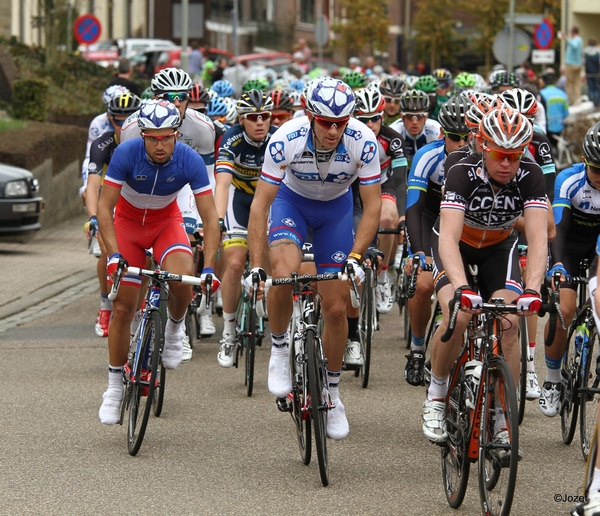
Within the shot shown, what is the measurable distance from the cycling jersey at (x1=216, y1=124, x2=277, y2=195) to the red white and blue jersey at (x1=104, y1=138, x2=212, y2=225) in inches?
87.5

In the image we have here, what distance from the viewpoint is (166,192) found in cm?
827

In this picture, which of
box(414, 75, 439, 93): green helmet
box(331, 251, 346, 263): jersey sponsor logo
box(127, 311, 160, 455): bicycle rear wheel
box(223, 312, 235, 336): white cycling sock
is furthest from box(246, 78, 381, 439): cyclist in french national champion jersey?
box(414, 75, 439, 93): green helmet

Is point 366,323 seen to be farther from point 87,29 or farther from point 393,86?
point 87,29

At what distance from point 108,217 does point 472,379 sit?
2.73 meters

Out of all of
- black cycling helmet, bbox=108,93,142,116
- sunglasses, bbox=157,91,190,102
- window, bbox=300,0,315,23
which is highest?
window, bbox=300,0,315,23

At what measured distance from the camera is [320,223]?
25.7 feet

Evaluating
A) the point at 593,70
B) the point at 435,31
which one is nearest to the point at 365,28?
the point at 435,31

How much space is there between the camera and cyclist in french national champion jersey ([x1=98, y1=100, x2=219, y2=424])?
25.5 feet

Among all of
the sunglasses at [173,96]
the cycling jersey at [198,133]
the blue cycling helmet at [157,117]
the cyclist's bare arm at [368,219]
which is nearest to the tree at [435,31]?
the cycling jersey at [198,133]

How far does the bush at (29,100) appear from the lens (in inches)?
918

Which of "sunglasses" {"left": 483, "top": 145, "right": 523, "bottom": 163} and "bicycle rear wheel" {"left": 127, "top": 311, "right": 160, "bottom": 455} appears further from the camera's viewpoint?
"bicycle rear wheel" {"left": 127, "top": 311, "right": 160, "bottom": 455}

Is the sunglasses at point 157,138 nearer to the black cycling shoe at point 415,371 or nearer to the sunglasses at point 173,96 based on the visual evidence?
the black cycling shoe at point 415,371

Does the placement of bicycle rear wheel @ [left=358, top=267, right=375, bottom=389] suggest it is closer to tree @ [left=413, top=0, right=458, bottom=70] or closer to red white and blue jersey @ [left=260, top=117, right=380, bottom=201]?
red white and blue jersey @ [left=260, top=117, right=380, bottom=201]

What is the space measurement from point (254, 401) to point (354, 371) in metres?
1.45
